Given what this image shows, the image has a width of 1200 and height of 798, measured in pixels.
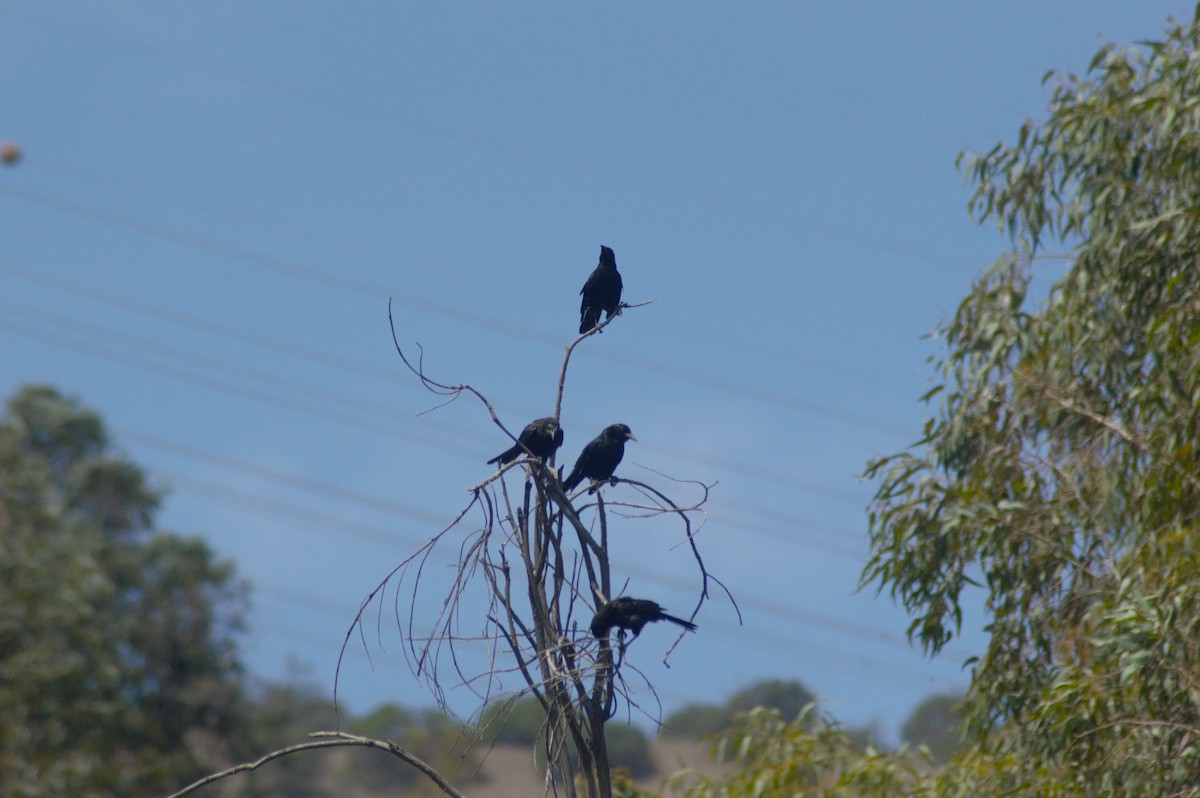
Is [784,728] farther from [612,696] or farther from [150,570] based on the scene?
[150,570]

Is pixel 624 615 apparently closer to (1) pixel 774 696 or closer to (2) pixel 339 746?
(2) pixel 339 746

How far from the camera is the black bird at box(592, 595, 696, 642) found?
4438mm

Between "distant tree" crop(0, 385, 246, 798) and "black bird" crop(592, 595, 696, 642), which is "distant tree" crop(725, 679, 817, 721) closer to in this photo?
"distant tree" crop(0, 385, 246, 798)

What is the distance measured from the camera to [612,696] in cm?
434

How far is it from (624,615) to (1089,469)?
589cm

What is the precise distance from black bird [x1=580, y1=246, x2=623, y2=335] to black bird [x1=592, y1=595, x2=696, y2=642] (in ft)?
9.08

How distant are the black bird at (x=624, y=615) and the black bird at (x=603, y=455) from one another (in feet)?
5.52

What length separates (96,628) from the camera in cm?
2302

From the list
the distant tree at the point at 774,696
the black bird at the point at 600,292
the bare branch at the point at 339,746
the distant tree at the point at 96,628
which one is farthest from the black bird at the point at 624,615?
the distant tree at the point at 774,696

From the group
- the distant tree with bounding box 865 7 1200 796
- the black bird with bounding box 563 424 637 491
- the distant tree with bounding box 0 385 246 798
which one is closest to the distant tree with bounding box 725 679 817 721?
the distant tree with bounding box 0 385 246 798

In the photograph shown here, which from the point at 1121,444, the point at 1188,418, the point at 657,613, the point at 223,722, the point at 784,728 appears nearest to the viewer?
the point at 657,613

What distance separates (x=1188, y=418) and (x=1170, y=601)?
126cm

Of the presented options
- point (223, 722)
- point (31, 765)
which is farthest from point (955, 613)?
point (223, 722)

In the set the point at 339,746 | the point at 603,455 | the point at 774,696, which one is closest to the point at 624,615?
the point at 339,746
